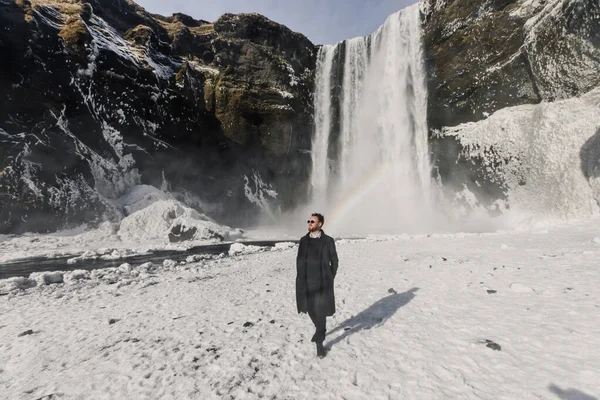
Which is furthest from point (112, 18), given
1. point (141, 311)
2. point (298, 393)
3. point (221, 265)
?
point (298, 393)

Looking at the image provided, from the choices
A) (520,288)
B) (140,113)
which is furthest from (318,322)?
(140,113)

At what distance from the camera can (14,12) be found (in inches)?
1150

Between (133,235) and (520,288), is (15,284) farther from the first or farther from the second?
(133,235)

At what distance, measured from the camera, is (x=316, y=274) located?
14.5 ft

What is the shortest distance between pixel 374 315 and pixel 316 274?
7.27ft

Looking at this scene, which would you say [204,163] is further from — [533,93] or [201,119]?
[533,93]

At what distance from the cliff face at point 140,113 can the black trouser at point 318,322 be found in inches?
1245

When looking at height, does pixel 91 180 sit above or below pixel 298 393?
above

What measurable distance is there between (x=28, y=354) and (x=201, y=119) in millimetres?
39654

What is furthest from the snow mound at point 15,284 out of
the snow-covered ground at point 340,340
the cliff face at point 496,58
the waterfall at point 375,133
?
the cliff face at point 496,58

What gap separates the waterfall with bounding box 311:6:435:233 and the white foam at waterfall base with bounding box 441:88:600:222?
6.96 m

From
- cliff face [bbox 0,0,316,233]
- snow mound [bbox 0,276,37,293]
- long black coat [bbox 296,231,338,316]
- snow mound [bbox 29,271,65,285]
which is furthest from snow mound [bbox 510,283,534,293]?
cliff face [bbox 0,0,316,233]

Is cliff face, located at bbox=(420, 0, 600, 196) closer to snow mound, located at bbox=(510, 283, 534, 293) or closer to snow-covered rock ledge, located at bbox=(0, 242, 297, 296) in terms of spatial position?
snow mound, located at bbox=(510, 283, 534, 293)

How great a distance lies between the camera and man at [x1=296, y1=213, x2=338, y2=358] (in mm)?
4383
